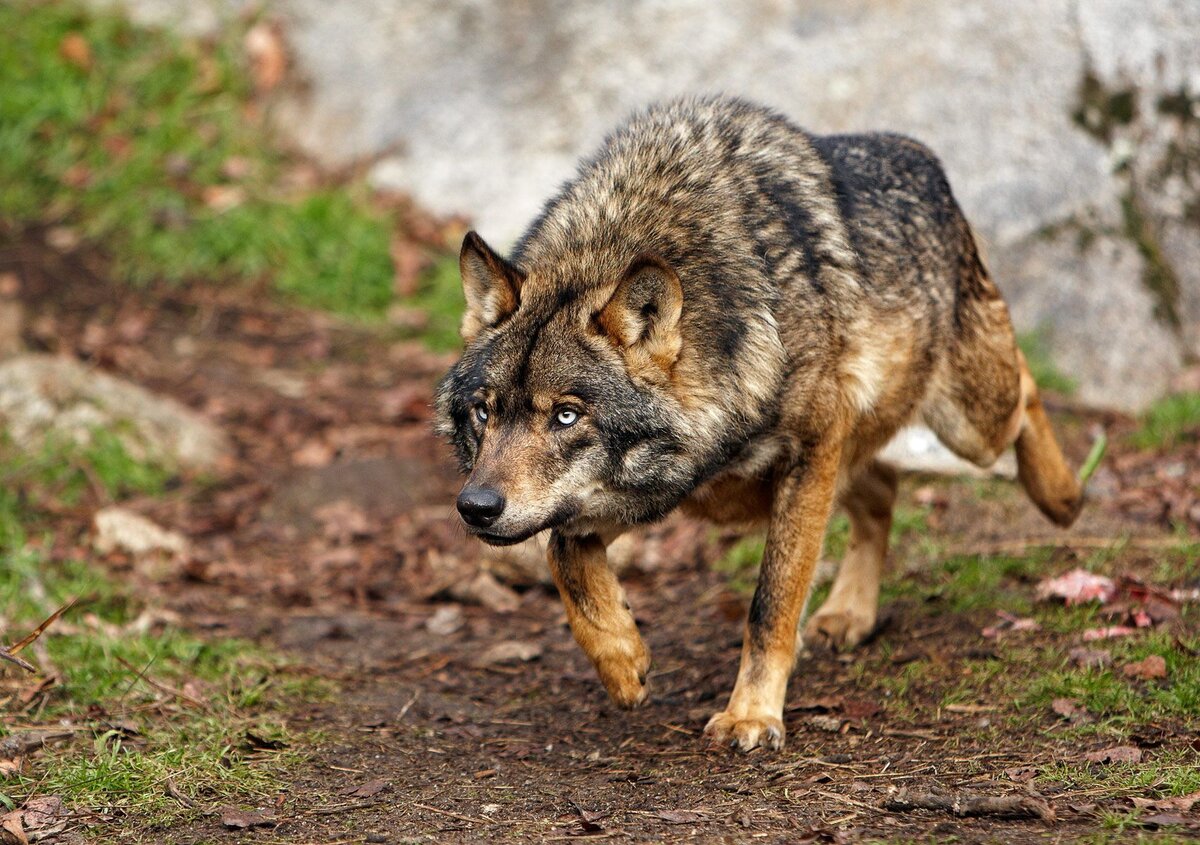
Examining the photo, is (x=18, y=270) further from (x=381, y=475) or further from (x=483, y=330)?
(x=483, y=330)

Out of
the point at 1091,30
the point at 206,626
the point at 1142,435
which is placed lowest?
the point at 1142,435

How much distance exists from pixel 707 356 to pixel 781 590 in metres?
1.04

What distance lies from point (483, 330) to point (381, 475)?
12.9 feet

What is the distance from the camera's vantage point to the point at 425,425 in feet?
30.5

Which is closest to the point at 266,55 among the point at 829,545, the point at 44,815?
the point at 829,545

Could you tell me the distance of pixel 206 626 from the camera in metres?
6.51

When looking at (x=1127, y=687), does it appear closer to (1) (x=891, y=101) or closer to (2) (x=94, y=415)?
(1) (x=891, y=101)

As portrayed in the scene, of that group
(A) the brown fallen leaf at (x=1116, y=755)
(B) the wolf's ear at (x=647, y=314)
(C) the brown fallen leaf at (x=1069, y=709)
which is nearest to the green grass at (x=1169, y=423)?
(C) the brown fallen leaf at (x=1069, y=709)

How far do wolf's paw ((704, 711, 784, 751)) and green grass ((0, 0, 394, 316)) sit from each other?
6843 mm

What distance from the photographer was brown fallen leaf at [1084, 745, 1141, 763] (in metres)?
4.41

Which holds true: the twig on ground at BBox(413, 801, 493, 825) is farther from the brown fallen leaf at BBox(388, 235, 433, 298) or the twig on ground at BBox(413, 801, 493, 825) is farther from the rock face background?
the brown fallen leaf at BBox(388, 235, 433, 298)

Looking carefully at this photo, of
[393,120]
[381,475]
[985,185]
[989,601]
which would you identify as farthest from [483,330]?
[393,120]

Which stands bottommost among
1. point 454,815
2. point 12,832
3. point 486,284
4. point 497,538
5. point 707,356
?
point 454,815

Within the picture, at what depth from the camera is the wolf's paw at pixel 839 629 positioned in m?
6.13
